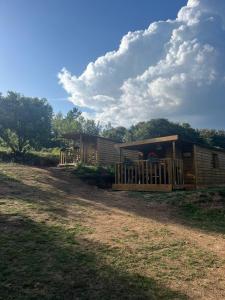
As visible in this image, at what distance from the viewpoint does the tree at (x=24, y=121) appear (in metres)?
19.4

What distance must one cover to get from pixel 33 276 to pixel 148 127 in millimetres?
33322

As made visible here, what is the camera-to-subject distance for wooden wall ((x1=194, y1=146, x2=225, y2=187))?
14.4 m

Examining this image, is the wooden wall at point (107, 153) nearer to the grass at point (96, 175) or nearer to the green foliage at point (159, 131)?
the grass at point (96, 175)

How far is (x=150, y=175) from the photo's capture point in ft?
44.6

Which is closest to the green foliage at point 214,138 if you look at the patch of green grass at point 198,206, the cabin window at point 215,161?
the cabin window at point 215,161

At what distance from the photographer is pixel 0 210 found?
6984mm

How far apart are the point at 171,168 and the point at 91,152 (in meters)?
10.4

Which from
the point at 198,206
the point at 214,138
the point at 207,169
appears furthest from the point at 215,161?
the point at 214,138

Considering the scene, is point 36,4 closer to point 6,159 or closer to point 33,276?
point 33,276

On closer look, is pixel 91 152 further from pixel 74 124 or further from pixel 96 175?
pixel 74 124

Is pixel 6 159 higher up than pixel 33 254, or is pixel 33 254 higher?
pixel 6 159

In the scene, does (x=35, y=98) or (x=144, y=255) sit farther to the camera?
(x=35, y=98)

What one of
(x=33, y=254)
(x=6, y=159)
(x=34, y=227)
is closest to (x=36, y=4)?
(x=34, y=227)

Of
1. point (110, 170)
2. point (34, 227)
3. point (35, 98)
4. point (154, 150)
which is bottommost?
point (34, 227)
